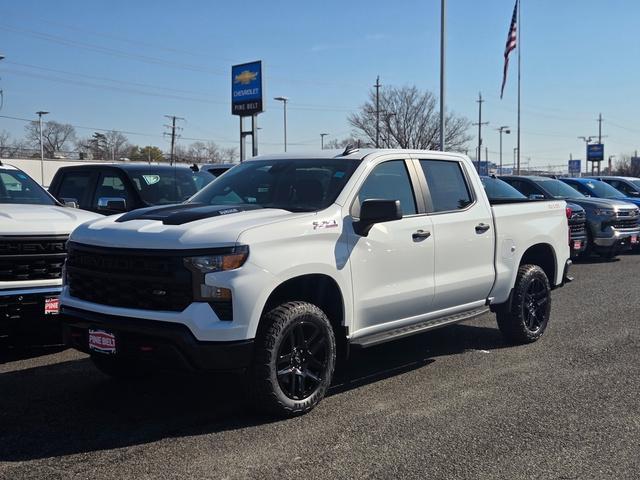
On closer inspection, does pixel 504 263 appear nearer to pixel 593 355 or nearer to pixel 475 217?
pixel 475 217

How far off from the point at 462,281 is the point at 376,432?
6.84 feet

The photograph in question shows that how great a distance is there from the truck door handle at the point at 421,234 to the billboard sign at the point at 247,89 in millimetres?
22997

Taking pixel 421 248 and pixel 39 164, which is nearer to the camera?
pixel 421 248

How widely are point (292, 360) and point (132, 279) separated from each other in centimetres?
121

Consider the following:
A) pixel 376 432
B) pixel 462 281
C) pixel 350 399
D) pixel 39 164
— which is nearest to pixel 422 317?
pixel 462 281

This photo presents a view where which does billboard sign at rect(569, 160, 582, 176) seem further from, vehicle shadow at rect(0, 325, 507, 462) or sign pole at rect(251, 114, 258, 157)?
vehicle shadow at rect(0, 325, 507, 462)

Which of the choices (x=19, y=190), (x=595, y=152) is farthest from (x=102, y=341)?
(x=595, y=152)

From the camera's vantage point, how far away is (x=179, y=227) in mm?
4590

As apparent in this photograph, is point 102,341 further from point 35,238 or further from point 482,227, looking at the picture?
point 482,227

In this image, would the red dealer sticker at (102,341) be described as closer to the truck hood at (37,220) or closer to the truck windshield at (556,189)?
the truck hood at (37,220)

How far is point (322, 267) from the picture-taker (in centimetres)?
488

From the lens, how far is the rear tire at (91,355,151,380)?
551 cm

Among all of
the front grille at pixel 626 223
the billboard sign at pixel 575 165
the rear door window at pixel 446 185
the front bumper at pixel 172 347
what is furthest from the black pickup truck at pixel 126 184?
the billboard sign at pixel 575 165

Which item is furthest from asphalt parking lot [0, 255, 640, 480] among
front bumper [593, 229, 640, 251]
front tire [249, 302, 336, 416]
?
front bumper [593, 229, 640, 251]
